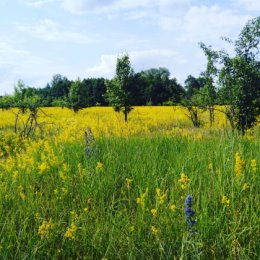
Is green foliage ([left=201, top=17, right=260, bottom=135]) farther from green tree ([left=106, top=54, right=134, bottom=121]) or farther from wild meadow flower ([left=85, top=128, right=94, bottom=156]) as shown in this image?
green tree ([left=106, top=54, right=134, bottom=121])

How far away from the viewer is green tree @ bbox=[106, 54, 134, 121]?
23.1 meters

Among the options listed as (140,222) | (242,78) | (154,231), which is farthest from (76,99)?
(154,231)

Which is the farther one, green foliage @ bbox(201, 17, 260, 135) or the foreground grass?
green foliage @ bbox(201, 17, 260, 135)

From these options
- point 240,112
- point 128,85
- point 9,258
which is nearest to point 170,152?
point 9,258

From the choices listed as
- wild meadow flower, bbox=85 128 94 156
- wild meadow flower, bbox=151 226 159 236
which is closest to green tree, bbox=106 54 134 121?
wild meadow flower, bbox=85 128 94 156

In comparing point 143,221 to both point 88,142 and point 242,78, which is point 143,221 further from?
point 242,78

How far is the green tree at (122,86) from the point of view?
23.1 meters

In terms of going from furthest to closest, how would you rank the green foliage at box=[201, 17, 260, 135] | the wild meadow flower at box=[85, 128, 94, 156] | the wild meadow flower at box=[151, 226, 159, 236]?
the green foliage at box=[201, 17, 260, 135] → the wild meadow flower at box=[85, 128, 94, 156] → the wild meadow flower at box=[151, 226, 159, 236]

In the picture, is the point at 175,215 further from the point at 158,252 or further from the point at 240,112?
the point at 240,112

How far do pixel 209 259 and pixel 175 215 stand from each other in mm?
496

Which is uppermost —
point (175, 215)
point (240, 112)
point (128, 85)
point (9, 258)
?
point (128, 85)

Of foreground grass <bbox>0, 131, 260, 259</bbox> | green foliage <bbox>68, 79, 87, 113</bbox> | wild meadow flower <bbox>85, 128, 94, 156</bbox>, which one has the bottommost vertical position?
foreground grass <bbox>0, 131, 260, 259</bbox>

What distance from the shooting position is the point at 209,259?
2.52m

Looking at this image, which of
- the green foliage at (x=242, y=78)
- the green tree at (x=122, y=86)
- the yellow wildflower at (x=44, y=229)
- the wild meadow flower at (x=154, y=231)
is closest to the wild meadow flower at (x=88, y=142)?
the yellow wildflower at (x=44, y=229)
